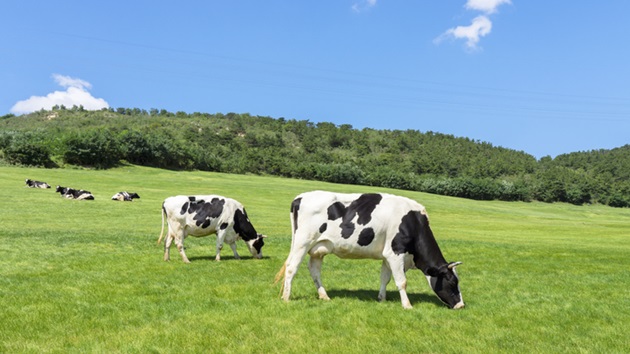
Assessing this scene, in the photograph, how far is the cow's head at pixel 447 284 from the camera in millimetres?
10450

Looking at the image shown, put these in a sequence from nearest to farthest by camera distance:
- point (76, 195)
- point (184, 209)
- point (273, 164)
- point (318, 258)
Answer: point (318, 258), point (184, 209), point (76, 195), point (273, 164)

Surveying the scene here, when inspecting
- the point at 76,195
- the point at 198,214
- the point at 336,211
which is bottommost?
the point at 76,195

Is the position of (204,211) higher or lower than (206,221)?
higher

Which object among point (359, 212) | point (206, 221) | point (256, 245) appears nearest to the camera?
point (359, 212)

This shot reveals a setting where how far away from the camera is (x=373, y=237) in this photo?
1061cm

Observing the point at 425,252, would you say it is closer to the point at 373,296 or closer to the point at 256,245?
the point at 373,296

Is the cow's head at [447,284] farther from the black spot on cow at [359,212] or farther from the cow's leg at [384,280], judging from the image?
the black spot on cow at [359,212]

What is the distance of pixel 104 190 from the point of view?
188 feet

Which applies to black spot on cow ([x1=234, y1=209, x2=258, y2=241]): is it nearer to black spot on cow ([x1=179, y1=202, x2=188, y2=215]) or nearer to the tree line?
black spot on cow ([x1=179, y1=202, x2=188, y2=215])

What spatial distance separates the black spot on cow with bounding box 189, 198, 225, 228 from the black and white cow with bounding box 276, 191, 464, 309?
785cm

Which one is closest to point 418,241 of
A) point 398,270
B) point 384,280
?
point 398,270

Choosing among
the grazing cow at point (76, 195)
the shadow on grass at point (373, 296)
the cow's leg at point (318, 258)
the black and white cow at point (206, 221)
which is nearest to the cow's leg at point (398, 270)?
the shadow on grass at point (373, 296)

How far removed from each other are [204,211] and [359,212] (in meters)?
9.04

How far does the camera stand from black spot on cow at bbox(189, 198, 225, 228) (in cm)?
1777
